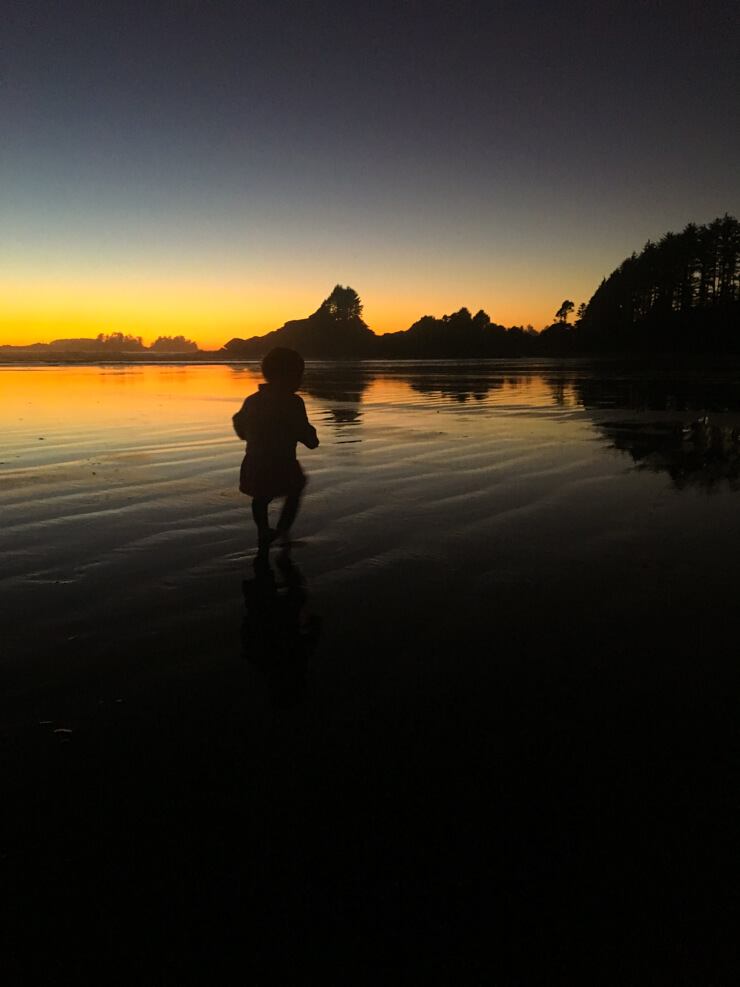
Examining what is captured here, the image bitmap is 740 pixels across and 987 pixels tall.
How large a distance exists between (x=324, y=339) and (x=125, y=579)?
148755mm

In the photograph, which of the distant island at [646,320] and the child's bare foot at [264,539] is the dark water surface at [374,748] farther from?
the distant island at [646,320]

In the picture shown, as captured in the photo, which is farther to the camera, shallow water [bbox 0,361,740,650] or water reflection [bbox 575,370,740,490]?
water reflection [bbox 575,370,740,490]

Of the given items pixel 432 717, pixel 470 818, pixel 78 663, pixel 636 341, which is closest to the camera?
pixel 470 818

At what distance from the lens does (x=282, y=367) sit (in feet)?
19.4

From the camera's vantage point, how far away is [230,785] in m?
2.81

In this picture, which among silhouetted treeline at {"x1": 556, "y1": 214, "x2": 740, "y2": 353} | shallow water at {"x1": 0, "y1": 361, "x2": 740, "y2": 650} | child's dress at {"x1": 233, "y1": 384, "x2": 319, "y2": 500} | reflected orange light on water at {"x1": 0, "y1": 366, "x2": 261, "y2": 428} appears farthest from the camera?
silhouetted treeline at {"x1": 556, "y1": 214, "x2": 740, "y2": 353}

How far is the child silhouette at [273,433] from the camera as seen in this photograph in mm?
5992

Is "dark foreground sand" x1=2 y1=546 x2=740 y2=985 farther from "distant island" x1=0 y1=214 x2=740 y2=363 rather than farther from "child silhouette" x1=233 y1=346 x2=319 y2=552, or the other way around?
"distant island" x1=0 y1=214 x2=740 y2=363

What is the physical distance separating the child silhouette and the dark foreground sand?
73.8 inches

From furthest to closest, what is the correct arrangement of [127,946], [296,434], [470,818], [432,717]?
[296,434] < [432,717] < [470,818] < [127,946]

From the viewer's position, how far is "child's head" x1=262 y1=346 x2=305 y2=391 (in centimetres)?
591

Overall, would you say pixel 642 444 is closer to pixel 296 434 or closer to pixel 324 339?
pixel 296 434

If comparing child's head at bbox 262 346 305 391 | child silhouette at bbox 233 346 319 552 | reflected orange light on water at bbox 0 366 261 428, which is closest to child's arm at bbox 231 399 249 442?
child silhouette at bbox 233 346 319 552

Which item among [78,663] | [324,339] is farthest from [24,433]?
[324,339]
